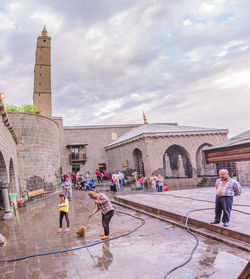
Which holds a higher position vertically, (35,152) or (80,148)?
(80,148)

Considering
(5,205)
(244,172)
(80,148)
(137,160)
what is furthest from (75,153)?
(244,172)

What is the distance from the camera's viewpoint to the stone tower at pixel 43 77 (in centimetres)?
3881

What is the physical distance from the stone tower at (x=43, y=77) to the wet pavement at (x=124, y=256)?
34.4 metres

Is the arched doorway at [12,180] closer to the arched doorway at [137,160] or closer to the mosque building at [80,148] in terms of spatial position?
the mosque building at [80,148]

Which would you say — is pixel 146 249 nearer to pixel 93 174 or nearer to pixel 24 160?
pixel 24 160

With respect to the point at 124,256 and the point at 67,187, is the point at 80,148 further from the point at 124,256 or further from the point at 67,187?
the point at 124,256

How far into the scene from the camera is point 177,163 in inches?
1176

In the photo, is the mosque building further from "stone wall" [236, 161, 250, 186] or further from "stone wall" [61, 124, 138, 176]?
"stone wall" [236, 161, 250, 186]

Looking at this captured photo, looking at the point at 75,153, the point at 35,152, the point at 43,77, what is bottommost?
the point at 35,152

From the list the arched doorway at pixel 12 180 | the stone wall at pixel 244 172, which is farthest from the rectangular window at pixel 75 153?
the stone wall at pixel 244 172

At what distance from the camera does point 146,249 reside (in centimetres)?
511

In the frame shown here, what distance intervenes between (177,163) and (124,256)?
26021 mm

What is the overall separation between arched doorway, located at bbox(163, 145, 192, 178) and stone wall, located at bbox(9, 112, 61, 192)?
13.7 m

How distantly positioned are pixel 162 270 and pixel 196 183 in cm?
1816
